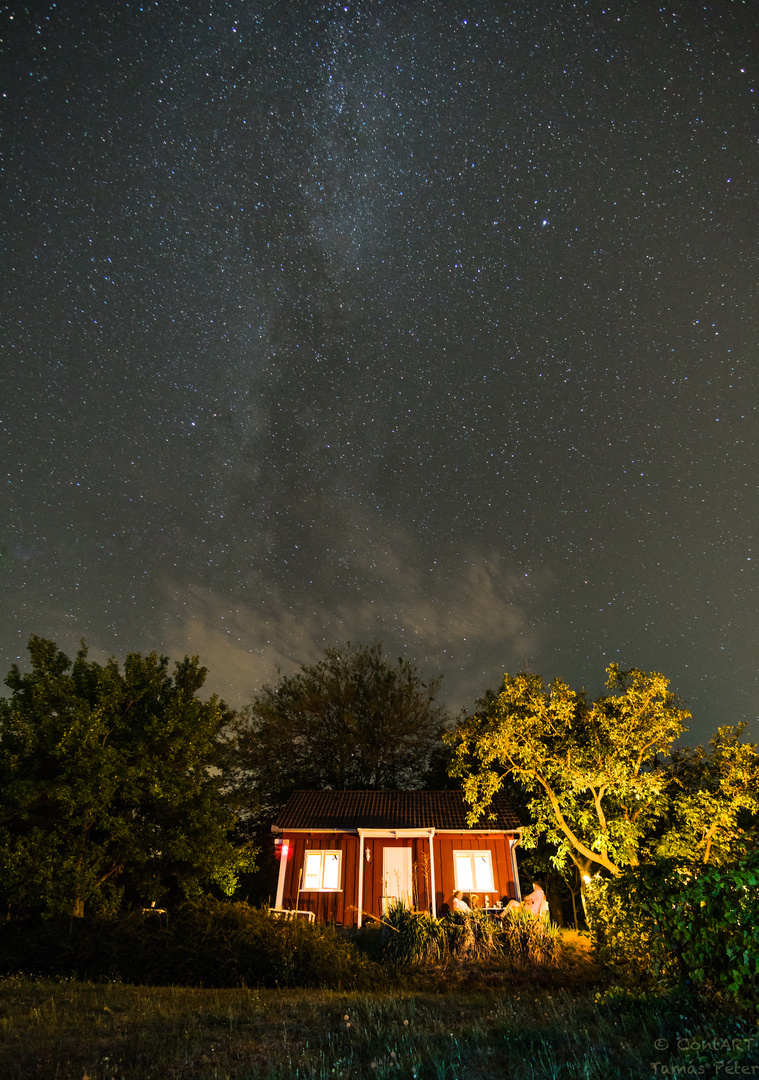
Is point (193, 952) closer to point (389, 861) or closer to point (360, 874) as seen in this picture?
point (360, 874)

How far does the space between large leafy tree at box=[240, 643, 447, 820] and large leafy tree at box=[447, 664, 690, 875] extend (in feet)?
41.4

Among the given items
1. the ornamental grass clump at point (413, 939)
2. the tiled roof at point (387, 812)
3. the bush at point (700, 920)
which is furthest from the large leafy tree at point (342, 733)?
the bush at point (700, 920)

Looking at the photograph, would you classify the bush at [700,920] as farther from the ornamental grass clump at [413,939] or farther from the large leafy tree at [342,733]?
the large leafy tree at [342,733]

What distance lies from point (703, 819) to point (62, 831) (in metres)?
16.7

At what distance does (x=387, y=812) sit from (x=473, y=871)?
10.9 feet

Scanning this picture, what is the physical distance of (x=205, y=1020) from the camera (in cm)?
642

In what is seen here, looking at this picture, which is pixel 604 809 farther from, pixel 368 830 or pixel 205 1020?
pixel 205 1020

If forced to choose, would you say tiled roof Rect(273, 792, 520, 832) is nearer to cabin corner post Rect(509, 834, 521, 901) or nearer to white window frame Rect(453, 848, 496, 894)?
cabin corner post Rect(509, 834, 521, 901)

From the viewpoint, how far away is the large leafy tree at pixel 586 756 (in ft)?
54.2

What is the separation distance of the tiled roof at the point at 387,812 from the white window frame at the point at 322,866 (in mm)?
746

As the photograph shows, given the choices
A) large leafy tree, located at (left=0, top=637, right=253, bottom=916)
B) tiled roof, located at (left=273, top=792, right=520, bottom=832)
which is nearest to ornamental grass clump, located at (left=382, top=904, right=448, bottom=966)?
tiled roof, located at (left=273, top=792, right=520, bottom=832)

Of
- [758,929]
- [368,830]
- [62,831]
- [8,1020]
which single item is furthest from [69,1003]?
[368,830]

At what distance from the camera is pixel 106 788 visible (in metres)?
15.9

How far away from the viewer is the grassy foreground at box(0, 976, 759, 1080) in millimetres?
4418
